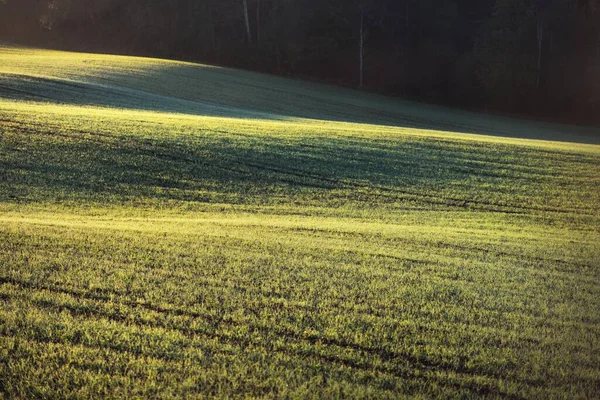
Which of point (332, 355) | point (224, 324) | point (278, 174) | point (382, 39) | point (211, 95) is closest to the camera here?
point (332, 355)

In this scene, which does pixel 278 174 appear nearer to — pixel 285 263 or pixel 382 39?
pixel 285 263

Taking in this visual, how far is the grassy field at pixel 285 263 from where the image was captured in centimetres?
508

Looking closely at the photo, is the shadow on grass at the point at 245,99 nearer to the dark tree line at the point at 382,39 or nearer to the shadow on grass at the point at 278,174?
the dark tree line at the point at 382,39

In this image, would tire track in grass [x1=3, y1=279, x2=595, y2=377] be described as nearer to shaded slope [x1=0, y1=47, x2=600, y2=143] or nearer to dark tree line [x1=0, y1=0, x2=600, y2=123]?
shaded slope [x1=0, y1=47, x2=600, y2=143]

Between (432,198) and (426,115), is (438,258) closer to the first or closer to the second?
(432,198)

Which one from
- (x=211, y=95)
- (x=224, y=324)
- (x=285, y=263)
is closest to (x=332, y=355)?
(x=224, y=324)

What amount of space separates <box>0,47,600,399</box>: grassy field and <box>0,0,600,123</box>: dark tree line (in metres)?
33.3

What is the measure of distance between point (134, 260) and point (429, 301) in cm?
379

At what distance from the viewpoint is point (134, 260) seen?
797 centimetres

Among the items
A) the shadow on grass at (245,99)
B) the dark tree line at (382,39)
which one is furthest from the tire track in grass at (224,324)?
the dark tree line at (382,39)

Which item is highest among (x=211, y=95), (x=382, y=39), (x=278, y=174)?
(x=382, y=39)

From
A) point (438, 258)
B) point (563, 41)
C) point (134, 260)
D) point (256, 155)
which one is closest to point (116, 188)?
point (256, 155)

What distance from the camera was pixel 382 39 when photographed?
62.8 meters

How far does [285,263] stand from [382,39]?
5782 cm
